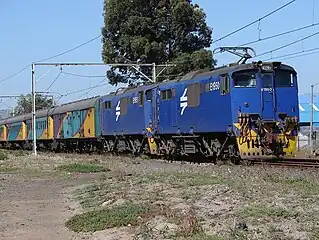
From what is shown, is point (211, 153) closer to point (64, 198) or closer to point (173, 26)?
point (64, 198)

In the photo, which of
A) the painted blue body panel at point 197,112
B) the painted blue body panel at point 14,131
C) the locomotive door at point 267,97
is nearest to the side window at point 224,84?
the painted blue body panel at point 197,112

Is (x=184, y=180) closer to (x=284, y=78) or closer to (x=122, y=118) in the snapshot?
(x=284, y=78)

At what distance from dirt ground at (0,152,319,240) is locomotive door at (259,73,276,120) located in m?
3.59

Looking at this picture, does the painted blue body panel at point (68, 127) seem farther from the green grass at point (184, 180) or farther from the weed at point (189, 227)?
the weed at point (189, 227)

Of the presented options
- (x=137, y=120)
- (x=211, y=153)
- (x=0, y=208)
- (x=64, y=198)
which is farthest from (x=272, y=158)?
(x=0, y=208)

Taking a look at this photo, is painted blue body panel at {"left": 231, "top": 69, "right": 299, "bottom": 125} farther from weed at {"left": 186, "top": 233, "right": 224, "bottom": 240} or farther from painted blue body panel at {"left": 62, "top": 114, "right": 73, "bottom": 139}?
painted blue body panel at {"left": 62, "top": 114, "right": 73, "bottom": 139}

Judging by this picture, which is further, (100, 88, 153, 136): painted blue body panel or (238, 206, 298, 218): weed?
(100, 88, 153, 136): painted blue body panel

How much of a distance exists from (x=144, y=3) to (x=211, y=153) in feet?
89.2

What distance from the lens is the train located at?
18.9m

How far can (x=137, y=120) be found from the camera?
2781 cm

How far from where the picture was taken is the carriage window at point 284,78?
775 inches

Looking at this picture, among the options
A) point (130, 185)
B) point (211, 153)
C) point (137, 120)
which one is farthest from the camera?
point (137, 120)

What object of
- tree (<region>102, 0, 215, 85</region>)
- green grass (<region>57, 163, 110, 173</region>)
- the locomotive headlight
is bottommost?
green grass (<region>57, 163, 110, 173</region>)

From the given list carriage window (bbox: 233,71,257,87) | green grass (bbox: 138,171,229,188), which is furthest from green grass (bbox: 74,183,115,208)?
carriage window (bbox: 233,71,257,87)
